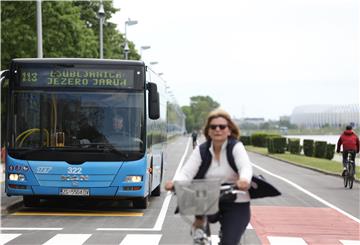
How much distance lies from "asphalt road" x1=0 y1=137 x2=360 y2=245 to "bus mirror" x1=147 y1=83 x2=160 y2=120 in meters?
1.86

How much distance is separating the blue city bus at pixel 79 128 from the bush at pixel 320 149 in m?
30.8

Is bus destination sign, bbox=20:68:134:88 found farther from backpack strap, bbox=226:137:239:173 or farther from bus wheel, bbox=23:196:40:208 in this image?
backpack strap, bbox=226:137:239:173

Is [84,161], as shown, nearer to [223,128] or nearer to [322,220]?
[322,220]

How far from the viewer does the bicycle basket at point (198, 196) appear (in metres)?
5.72

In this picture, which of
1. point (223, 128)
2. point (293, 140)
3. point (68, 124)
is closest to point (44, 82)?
point (68, 124)

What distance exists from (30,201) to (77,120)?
2253mm

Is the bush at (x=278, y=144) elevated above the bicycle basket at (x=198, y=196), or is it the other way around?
the bicycle basket at (x=198, y=196)

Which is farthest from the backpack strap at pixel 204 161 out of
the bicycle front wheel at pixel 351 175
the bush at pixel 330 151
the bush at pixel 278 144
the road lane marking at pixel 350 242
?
the bush at pixel 278 144

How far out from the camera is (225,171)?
612 cm

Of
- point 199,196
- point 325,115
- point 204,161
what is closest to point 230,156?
point 204,161

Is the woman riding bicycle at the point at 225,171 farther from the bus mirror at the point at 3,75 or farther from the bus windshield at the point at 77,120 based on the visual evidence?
the bus mirror at the point at 3,75

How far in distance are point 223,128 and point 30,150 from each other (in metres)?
7.94

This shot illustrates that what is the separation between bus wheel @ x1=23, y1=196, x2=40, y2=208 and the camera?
572 inches

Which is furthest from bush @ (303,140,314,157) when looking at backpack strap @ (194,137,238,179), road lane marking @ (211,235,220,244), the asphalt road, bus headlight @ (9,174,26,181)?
backpack strap @ (194,137,238,179)
